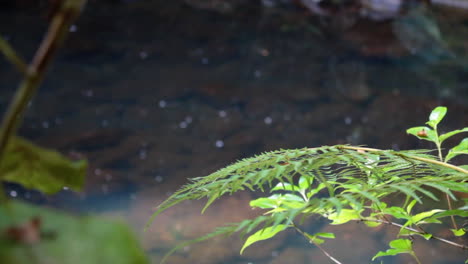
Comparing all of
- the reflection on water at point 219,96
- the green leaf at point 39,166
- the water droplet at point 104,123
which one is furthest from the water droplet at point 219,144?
the green leaf at point 39,166

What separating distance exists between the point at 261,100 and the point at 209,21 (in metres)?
1.67

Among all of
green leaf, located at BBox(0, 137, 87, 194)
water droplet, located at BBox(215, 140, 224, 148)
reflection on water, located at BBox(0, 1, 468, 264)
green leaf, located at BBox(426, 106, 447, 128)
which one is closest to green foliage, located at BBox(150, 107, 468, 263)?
green leaf, located at BBox(426, 106, 447, 128)

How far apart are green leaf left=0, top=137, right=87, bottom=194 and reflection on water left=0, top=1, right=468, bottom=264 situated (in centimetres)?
72

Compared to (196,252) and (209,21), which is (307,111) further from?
(209,21)

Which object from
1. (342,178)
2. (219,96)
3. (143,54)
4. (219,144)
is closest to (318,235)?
(342,178)

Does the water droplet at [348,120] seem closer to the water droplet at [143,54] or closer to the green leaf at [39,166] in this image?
the water droplet at [143,54]

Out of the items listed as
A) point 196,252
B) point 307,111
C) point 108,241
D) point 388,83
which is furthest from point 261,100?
point 108,241

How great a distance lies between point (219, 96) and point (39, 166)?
2.74 m

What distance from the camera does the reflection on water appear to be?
1658mm

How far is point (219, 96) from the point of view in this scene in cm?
296

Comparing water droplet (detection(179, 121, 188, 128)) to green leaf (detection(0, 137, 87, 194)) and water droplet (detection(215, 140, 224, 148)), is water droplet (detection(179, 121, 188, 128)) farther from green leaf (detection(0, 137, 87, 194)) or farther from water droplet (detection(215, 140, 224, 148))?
green leaf (detection(0, 137, 87, 194))

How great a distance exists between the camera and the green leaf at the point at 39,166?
22 centimetres

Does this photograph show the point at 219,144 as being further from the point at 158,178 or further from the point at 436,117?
the point at 436,117

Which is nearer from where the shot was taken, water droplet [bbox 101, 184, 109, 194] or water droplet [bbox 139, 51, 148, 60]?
water droplet [bbox 101, 184, 109, 194]
